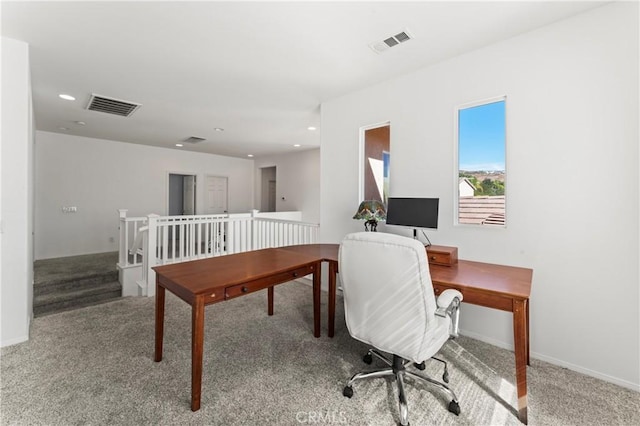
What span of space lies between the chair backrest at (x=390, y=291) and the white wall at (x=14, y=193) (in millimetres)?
2750

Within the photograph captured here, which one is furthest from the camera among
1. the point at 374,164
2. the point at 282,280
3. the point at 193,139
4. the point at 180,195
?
the point at 180,195

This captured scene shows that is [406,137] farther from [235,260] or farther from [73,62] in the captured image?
[73,62]

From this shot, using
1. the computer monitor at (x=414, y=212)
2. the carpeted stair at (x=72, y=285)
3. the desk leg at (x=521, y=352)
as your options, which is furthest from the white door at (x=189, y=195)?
the desk leg at (x=521, y=352)

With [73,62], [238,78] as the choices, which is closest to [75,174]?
[73,62]

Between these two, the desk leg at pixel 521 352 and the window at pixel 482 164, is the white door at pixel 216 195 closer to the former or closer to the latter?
the window at pixel 482 164

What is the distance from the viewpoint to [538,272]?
86.4 inches

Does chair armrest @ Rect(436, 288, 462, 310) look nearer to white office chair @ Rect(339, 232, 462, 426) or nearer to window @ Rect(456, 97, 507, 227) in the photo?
white office chair @ Rect(339, 232, 462, 426)

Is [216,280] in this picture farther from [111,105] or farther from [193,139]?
[193,139]

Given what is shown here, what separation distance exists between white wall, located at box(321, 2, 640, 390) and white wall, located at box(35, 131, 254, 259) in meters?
6.45

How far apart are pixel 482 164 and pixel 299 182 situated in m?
5.27

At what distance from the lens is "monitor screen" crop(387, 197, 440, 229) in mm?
2412

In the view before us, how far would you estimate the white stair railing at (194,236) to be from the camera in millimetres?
3895

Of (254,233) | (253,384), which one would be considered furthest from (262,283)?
(254,233)

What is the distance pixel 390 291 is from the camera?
155 cm
